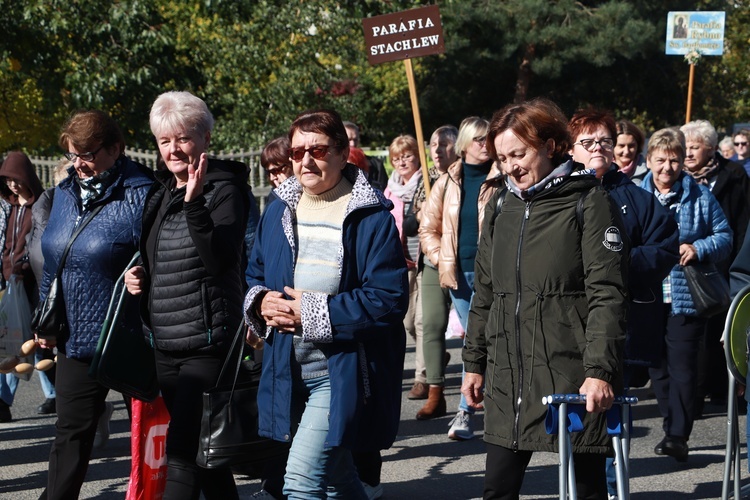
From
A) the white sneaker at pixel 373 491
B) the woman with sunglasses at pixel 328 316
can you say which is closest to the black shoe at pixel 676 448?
the white sneaker at pixel 373 491

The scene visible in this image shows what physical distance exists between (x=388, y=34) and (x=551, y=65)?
22586mm

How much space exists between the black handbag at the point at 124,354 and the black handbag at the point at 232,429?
0.64m

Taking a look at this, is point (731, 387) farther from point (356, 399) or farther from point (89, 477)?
point (89, 477)

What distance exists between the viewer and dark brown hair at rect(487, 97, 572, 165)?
433cm

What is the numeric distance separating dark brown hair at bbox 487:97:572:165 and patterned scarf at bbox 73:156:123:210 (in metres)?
1.87

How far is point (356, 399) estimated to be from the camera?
4.21 m

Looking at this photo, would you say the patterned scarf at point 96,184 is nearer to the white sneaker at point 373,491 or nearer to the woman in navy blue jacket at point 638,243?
the white sneaker at point 373,491

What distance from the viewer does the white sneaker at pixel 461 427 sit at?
7691mm

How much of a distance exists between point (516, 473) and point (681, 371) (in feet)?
10.9

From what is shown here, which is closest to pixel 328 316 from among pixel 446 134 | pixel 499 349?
pixel 499 349

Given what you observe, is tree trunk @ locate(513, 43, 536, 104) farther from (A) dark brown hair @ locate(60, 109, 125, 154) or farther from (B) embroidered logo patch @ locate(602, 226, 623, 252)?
(B) embroidered logo patch @ locate(602, 226, 623, 252)

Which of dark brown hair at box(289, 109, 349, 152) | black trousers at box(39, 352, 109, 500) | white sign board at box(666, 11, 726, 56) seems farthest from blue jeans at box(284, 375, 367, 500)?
white sign board at box(666, 11, 726, 56)

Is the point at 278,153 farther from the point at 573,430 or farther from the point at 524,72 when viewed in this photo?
the point at 524,72

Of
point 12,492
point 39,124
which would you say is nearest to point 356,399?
point 12,492
